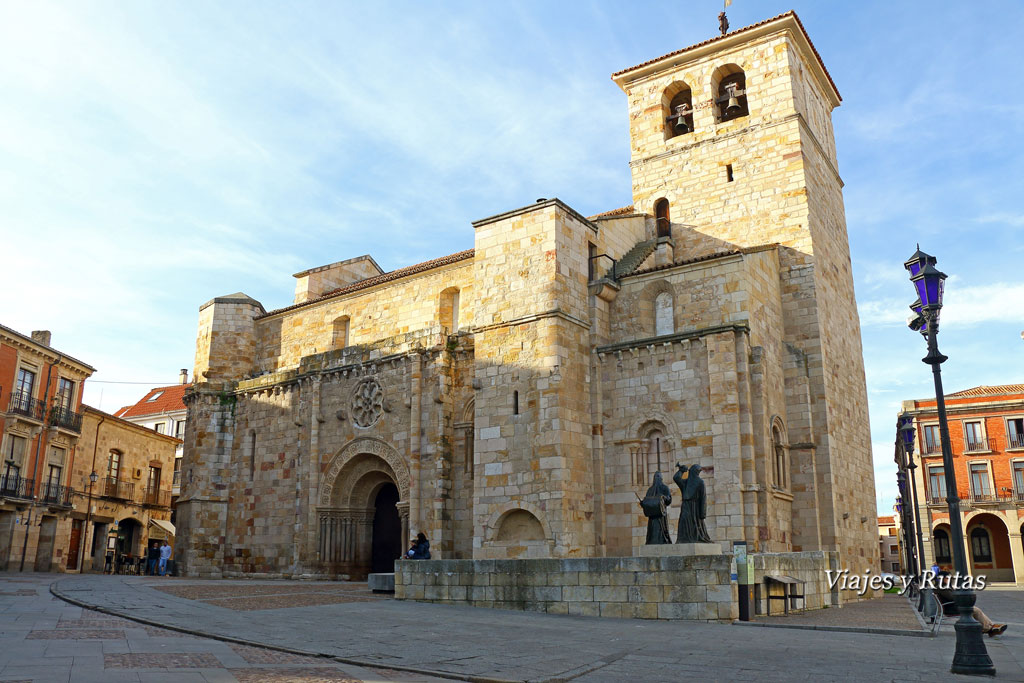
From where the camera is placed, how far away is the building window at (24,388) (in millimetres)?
28578

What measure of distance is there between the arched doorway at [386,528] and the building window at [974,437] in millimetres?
30863

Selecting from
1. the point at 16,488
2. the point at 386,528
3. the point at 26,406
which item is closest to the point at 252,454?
the point at 386,528

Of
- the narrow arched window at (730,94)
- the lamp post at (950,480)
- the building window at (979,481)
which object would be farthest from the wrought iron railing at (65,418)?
the building window at (979,481)

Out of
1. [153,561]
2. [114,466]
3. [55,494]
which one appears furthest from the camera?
[114,466]

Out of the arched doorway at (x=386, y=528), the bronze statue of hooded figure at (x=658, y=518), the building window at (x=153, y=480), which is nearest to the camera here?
the bronze statue of hooded figure at (x=658, y=518)

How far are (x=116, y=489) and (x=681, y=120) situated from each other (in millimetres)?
27903

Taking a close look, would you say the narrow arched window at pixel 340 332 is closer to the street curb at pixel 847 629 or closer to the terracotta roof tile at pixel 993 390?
the street curb at pixel 847 629

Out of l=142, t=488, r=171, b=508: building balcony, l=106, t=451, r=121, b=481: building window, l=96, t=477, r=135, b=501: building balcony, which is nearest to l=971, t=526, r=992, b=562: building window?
l=142, t=488, r=171, b=508: building balcony

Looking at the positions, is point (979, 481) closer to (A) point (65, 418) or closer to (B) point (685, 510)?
(B) point (685, 510)

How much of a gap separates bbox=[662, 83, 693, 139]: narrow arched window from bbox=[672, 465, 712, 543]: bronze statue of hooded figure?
49.7 feet

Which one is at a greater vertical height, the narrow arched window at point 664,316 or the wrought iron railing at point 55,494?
the narrow arched window at point 664,316

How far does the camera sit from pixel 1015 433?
40219 mm

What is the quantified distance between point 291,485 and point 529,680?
18880 mm

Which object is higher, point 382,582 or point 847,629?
point 382,582
